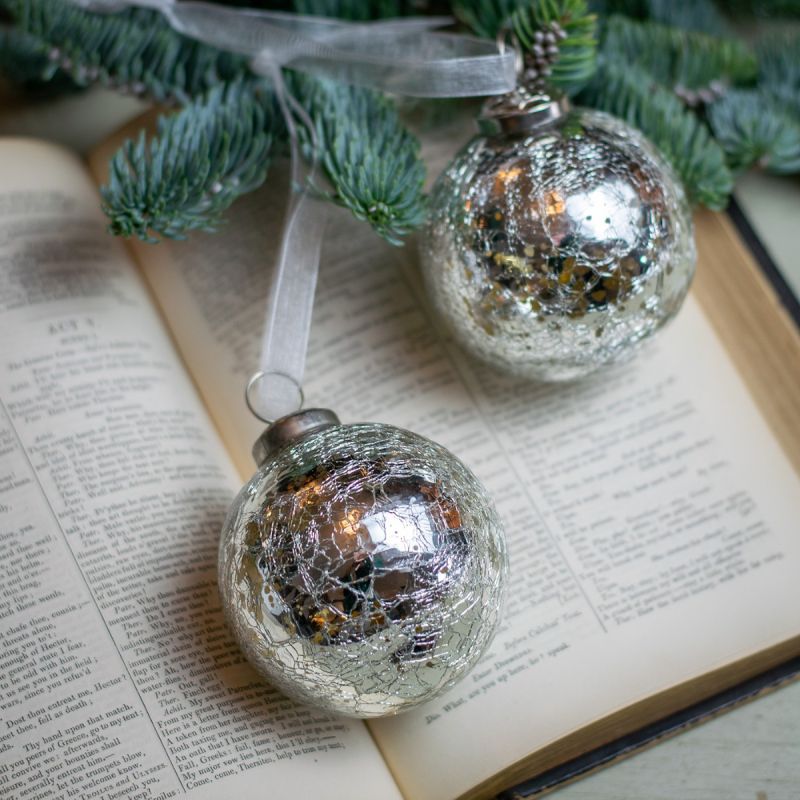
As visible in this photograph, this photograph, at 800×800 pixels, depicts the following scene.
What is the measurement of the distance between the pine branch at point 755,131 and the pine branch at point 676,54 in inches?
1.1

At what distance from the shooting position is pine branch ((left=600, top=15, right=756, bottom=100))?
0.90m

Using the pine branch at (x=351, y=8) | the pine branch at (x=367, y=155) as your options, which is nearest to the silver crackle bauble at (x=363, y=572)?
the pine branch at (x=367, y=155)

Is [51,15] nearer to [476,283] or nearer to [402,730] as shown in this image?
[476,283]

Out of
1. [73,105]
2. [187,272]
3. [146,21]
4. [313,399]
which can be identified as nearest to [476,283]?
[313,399]

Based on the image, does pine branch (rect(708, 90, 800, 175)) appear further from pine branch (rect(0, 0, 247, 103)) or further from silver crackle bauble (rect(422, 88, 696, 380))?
pine branch (rect(0, 0, 247, 103))

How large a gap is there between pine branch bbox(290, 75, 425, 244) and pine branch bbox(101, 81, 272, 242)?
0.19ft

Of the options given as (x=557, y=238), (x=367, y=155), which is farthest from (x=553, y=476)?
(x=367, y=155)

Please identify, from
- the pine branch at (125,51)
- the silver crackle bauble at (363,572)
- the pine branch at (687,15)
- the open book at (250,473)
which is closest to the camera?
the silver crackle bauble at (363,572)

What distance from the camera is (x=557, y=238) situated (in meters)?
0.71

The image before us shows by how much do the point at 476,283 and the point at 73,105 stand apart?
2.12 ft

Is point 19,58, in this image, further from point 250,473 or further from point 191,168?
point 250,473

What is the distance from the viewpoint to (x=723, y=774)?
780 millimetres

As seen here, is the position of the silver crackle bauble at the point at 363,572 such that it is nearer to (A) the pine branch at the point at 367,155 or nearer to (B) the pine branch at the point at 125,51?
(A) the pine branch at the point at 367,155

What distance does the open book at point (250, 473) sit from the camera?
72 cm
